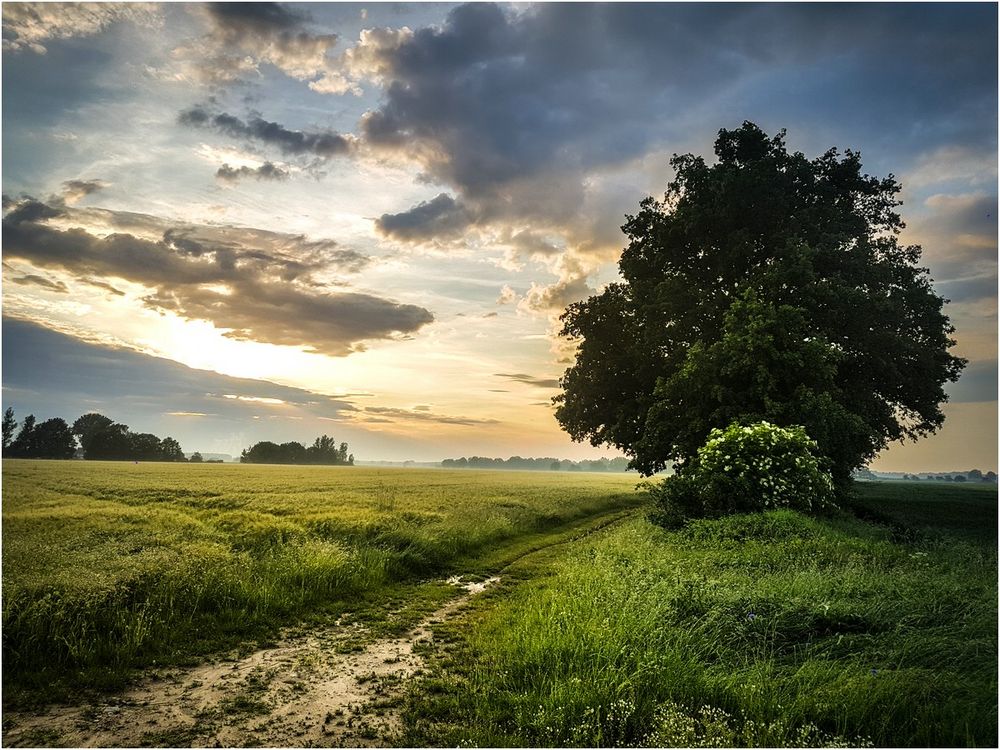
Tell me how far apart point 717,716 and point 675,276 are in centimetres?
2504

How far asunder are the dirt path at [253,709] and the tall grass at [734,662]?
707 mm

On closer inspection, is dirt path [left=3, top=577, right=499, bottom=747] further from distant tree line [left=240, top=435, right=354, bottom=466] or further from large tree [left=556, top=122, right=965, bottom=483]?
distant tree line [left=240, top=435, right=354, bottom=466]

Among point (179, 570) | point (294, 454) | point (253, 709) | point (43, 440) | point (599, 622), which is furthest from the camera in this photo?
point (294, 454)

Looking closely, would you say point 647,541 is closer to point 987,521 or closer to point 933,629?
point 933,629

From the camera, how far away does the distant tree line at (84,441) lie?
11081cm

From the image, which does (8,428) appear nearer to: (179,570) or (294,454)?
(294,454)

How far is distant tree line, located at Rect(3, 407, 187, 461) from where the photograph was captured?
364 ft

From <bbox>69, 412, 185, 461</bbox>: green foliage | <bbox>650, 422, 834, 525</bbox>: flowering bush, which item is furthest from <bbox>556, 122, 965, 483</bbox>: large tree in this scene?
<bbox>69, 412, 185, 461</bbox>: green foliage

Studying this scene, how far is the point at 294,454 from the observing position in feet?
499

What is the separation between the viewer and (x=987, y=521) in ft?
90.4

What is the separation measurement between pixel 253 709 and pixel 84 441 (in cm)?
13846

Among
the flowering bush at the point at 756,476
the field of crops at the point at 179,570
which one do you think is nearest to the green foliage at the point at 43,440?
the field of crops at the point at 179,570

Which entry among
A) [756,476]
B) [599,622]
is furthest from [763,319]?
[599,622]

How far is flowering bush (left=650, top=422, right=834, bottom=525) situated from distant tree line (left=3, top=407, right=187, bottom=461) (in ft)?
423
